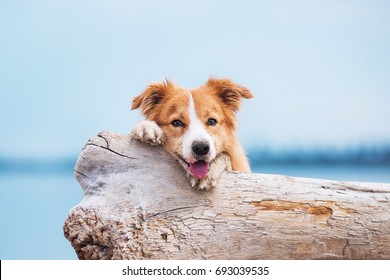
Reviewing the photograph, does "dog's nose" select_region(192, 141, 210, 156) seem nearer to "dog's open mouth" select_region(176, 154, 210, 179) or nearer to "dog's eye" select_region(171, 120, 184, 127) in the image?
"dog's open mouth" select_region(176, 154, 210, 179)

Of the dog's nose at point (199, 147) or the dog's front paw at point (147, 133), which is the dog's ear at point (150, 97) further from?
the dog's nose at point (199, 147)

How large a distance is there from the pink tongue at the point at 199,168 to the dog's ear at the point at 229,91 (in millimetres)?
533

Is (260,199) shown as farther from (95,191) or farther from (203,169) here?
(95,191)

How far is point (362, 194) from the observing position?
96.3 inches

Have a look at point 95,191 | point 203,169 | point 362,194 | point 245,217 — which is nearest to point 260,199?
point 245,217

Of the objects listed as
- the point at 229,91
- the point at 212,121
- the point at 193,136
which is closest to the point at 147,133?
the point at 193,136

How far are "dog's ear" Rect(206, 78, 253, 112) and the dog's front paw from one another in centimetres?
51

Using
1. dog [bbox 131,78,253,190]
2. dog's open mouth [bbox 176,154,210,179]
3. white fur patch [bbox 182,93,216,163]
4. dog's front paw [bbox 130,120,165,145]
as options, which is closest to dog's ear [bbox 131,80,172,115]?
dog [bbox 131,78,253,190]

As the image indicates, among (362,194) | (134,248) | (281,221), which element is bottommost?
(134,248)

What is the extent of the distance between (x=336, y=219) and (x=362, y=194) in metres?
0.19

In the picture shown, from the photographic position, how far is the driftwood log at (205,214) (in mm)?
2242

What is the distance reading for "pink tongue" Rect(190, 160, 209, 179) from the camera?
2344 mm

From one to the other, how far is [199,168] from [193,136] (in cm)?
15

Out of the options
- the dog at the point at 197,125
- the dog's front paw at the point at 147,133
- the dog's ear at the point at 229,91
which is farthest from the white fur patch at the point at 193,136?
the dog's ear at the point at 229,91
